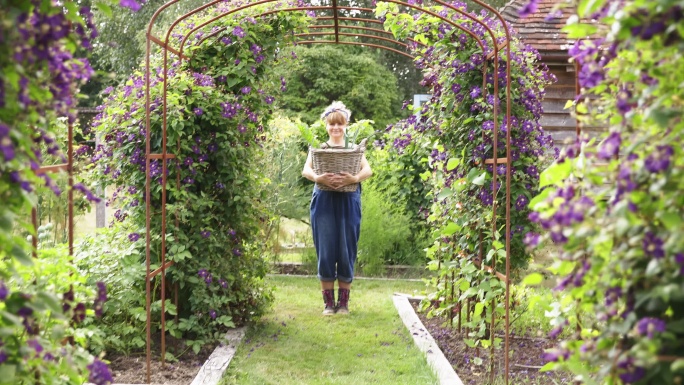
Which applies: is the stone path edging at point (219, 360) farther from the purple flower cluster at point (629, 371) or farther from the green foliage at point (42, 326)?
the purple flower cluster at point (629, 371)

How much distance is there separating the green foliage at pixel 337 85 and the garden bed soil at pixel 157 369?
1573 cm

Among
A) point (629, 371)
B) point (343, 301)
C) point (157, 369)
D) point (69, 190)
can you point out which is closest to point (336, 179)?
point (343, 301)

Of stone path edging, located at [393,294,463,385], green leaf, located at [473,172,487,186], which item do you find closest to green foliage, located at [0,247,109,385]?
stone path edging, located at [393,294,463,385]

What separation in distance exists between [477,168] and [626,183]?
2896 millimetres

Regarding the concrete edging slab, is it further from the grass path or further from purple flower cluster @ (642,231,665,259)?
purple flower cluster @ (642,231,665,259)

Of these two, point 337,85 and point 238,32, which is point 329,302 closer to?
point 238,32

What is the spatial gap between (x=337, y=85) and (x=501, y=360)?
674 inches

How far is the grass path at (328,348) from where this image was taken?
4559mm

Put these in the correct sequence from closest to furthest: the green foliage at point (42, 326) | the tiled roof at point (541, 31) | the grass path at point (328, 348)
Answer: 1. the green foliage at point (42, 326)
2. the grass path at point (328, 348)
3. the tiled roof at point (541, 31)

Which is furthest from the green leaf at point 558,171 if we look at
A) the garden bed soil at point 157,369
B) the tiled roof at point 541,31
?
the tiled roof at point 541,31

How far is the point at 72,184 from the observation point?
7.34ft

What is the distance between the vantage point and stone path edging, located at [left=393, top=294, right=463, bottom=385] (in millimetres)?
4254

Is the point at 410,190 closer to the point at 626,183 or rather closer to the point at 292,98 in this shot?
the point at 626,183

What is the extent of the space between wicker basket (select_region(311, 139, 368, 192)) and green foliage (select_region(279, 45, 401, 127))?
14054 millimetres
